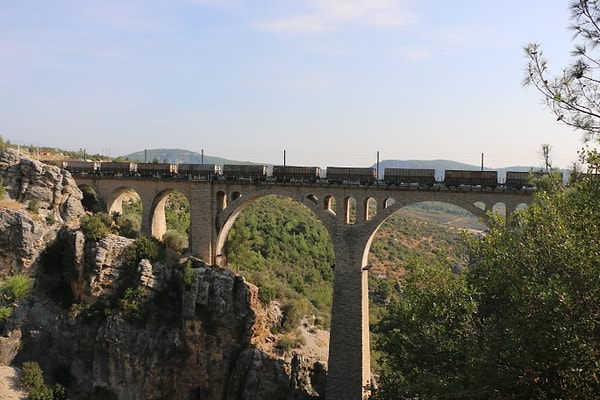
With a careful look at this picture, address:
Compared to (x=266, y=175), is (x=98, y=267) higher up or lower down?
lower down

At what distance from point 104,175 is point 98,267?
9.15 metres

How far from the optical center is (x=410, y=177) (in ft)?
87.0

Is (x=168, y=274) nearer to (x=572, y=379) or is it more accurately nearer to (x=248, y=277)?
(x=248, y=277)

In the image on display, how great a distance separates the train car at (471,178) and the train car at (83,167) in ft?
83.3

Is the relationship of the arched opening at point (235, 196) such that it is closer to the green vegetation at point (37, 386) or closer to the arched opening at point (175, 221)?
the arched opening at point (175, 221)

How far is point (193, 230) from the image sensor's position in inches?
1232

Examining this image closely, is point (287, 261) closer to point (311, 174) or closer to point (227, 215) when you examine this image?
point (227, 215)

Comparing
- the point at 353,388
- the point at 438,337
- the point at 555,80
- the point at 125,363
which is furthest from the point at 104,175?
the point at 555,80

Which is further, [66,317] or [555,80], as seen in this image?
[66,317]

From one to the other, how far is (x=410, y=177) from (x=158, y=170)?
57.0 feet

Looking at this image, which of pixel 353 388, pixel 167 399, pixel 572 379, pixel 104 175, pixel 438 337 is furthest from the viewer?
pixel 104 175

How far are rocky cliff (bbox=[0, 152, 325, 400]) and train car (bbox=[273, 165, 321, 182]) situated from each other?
6.63m

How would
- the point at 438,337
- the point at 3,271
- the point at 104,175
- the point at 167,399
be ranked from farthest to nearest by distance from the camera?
the point at 104,175
the point at 3,271
the point at 167,399
the point at 438,337

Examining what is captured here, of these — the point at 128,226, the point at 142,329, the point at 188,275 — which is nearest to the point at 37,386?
the point at 142,329
